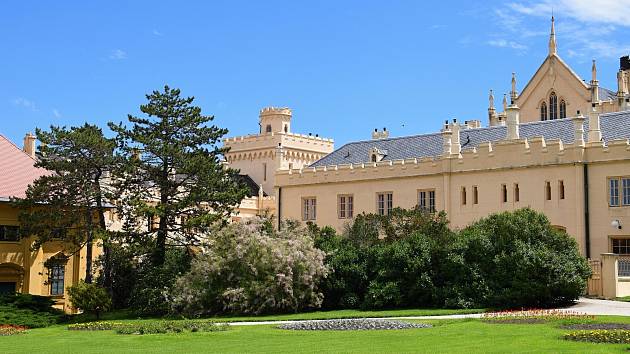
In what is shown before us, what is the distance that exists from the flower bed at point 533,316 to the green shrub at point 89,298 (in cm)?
1836

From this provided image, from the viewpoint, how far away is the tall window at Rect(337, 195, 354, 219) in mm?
60719

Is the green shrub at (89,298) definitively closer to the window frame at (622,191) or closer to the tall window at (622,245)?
the tall window at (622,245)

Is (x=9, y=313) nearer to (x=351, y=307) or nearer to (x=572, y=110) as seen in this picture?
(x=351, y=307)

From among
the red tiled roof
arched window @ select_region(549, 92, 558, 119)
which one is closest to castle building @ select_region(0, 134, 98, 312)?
the red tiled roof

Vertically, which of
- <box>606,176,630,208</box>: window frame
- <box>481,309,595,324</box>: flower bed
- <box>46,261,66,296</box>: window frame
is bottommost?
<box>481,309,595,324</box>: flower bed

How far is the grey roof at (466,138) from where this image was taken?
2009 inches

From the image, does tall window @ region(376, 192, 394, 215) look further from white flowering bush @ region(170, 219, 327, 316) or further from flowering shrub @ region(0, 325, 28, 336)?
flowering shrub @ region(0, 325, 28, 336)

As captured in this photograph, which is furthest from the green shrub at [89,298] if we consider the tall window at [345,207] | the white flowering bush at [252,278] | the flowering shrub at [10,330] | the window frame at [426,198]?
the tall window at [345,207]

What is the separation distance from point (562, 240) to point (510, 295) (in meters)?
3.49

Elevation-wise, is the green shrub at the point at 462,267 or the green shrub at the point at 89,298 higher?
the green shrub at the point at 462,267

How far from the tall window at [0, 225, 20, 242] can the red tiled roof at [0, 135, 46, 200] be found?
5.37 feet

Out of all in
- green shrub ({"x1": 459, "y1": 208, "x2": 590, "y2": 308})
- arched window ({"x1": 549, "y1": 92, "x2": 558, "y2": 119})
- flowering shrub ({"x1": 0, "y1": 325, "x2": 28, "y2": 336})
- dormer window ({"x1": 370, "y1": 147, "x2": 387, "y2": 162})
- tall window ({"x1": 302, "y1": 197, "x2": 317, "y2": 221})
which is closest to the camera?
flowering shrub ({"x1": 0, "y1": 325, "x2": 28, "y2": 336})

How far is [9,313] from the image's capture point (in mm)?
39281

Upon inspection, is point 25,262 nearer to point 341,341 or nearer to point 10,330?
point 10,330
